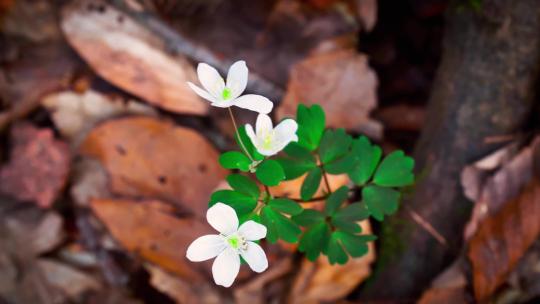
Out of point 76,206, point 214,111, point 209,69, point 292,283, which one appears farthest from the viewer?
point 76,206

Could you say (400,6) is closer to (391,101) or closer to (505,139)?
(391,101)

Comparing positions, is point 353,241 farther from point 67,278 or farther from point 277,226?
point 67,278

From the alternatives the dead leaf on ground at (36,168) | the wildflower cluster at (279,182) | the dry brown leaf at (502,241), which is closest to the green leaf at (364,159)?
the wildflower cluster at (279,182)

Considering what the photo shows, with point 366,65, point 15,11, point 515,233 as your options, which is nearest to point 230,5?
point 366,65

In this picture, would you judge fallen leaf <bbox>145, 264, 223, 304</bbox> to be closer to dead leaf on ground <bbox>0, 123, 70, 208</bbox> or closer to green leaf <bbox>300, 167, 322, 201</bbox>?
dead leaf on ground <bbox>0, 123, 70, 208</bbox>

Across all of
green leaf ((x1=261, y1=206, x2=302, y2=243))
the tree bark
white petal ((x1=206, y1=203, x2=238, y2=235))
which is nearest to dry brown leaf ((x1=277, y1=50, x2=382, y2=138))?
the tree bark

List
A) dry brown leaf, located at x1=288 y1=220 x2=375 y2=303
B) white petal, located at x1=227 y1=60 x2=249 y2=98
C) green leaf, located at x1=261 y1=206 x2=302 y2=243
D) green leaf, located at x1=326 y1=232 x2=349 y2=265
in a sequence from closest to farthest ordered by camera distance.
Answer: white petal, located at x1=227 y1=60 x2=249 y2=98
green leaf, located at x1=261 y1=206 x2=302 y2=243
green leaf, located at x1=326 y1=232 x2=349 y2=265
dry brown leaf, located at x1=288 y1=220 x2=375 y2=303
